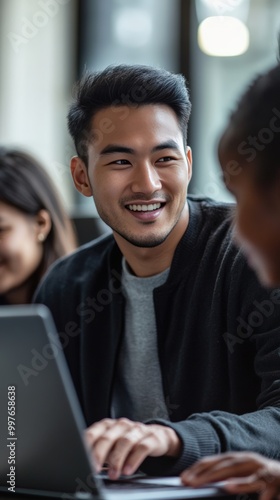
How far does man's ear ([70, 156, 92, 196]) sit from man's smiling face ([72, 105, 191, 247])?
0.34ft

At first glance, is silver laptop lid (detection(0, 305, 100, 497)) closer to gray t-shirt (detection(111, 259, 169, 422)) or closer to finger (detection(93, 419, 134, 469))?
finger (detection(93, 419, 134, 469))

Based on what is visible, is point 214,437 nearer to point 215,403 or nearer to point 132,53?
point 215,403

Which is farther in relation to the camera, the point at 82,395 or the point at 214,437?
the point at 82,395

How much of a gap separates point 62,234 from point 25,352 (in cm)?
152

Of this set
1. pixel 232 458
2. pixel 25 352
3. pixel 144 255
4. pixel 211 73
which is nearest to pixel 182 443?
pixel 232 458

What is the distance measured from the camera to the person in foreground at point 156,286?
1.62m

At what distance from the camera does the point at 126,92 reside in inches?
68.2

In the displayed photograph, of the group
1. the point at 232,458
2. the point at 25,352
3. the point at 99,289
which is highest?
the point at 25,352

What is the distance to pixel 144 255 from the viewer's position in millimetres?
1805

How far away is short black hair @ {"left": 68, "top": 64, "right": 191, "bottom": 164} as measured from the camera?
1.73 m

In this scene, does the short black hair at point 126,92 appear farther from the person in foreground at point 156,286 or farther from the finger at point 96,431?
the finger at point 96,431

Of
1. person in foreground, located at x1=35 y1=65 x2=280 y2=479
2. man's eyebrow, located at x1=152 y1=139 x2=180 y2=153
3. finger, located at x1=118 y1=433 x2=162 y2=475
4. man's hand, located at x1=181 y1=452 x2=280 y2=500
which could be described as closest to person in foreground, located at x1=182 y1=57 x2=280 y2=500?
man's hand, located at x1=181 y1=452 x2=280 y2=500

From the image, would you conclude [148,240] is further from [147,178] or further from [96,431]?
[96,431]

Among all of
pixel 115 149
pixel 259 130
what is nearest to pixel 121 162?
pixel 115 149
